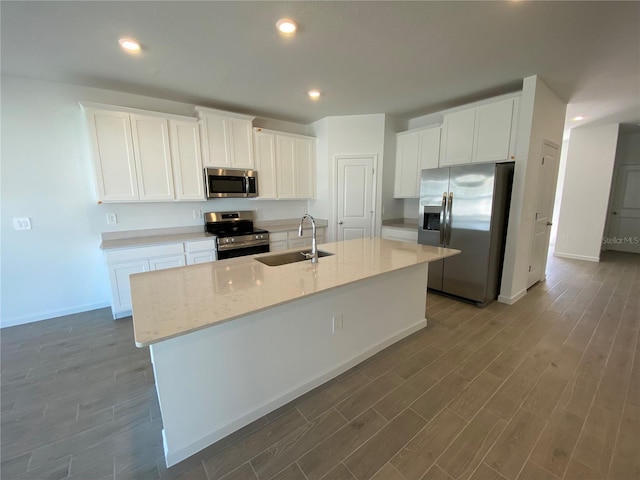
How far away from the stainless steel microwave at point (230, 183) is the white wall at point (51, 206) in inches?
37.6

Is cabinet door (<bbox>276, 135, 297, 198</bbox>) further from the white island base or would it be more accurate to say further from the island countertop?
the white island base

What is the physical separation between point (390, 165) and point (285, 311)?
142 inches

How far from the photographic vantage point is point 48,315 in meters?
3.16

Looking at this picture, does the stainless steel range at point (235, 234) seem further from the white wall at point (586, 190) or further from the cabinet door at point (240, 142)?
the white wall at point (586, 190)

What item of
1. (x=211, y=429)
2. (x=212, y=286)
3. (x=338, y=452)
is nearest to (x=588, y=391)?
(x=338, y=452)

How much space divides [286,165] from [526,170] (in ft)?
11.0

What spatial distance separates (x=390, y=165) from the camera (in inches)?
178

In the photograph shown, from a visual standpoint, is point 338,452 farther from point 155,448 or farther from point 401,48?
point 401,48

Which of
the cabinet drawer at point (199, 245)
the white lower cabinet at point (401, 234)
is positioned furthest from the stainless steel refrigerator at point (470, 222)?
the cabinet drawer at point (199, 245)

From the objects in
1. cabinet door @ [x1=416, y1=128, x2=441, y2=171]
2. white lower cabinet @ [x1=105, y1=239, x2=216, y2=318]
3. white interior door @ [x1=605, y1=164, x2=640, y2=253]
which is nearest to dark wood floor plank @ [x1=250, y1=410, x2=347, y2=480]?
white lower cabinet @ [x1=105, y1=239, x2=216, y2=318]

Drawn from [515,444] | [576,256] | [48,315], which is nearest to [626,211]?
[576,256]

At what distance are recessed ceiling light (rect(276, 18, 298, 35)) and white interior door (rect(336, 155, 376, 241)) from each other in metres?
2.56

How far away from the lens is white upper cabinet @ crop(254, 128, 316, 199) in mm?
4164

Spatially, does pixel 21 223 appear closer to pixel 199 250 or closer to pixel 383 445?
pixel 199 250
